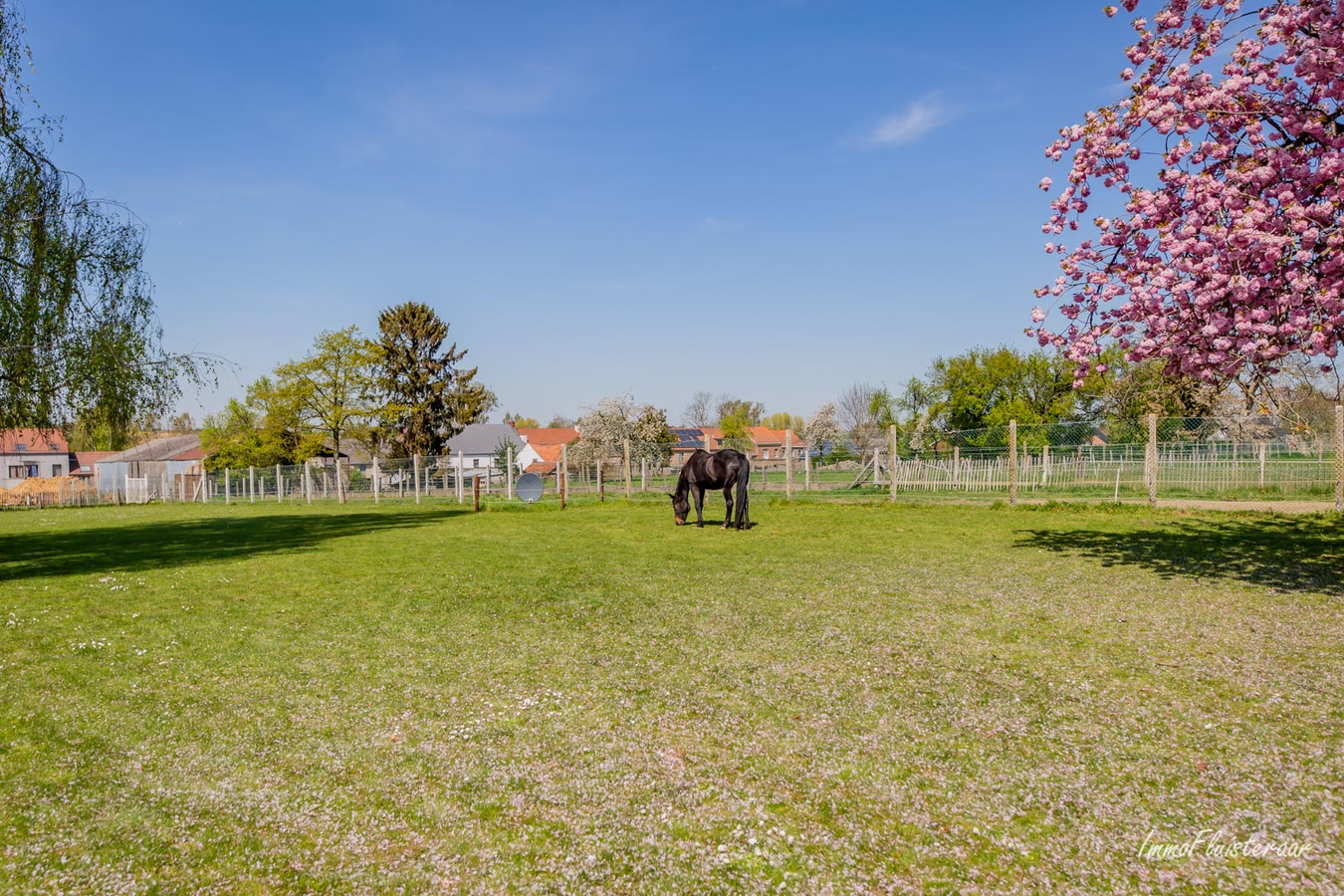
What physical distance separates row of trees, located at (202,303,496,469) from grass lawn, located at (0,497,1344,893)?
44210 millimetres

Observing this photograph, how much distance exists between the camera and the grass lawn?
3049 millimetres

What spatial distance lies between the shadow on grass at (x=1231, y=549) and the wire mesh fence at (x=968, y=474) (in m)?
2.89

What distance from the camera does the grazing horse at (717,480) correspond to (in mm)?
17359

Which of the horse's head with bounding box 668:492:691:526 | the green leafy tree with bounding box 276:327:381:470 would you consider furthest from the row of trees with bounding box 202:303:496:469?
the horse's head with bounding box 668:492:691:526

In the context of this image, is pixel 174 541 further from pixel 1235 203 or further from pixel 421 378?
pixel 421 378

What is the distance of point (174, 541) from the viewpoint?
17.7m

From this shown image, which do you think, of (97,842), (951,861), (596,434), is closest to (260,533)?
(97,842)

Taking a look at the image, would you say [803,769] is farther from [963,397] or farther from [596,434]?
[963,397]

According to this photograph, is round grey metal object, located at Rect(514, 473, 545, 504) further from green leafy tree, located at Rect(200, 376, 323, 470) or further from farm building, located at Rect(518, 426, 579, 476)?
farm building, located at Rect(518, 426, 579, 476)

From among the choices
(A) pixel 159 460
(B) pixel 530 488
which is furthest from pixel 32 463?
(B) pixel 530 488

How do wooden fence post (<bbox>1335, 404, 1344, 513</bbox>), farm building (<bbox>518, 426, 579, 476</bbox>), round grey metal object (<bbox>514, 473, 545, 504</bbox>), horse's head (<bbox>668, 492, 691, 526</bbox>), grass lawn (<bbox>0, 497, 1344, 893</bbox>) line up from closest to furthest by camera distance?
grass lawn (<bbox>0, 497, 1344, 893</bbox>), wooden fence post (<bbox>1335, 404, 1344, 513</bbox>), horse's head (<bbox>668, 492, 691, 526</bbox>), round grey metal object (<bbox>514, 473, 545, 504</bbox>), farm building (<bbox>518, 426, 579, 476</bbox>)

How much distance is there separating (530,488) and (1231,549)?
21.5m

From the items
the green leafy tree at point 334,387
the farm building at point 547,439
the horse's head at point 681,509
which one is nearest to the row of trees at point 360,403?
the green leafy tree at point 334,387

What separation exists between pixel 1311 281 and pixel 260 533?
2029 cm
